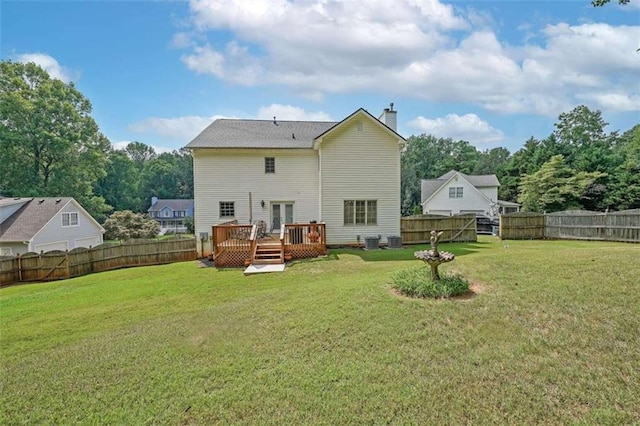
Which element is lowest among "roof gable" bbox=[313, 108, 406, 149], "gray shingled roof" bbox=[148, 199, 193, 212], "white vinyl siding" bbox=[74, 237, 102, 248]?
"white vinyl siding" bbox=[74, 237, 102, 248]

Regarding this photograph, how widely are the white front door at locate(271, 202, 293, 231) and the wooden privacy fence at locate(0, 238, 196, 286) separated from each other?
4276 mm

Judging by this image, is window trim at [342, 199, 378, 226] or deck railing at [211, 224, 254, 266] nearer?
deck railing at [211, 224, 254, 266]

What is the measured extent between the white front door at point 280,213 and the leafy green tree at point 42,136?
26.8 m

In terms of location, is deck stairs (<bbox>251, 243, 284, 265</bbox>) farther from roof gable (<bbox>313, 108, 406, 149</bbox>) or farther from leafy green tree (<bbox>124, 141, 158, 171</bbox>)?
leafy green tree (<bbox>124, 141, 158, 171</bbox>)

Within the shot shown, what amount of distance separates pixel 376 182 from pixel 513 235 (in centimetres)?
971

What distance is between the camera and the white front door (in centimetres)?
1755

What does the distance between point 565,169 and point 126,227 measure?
46978 mm

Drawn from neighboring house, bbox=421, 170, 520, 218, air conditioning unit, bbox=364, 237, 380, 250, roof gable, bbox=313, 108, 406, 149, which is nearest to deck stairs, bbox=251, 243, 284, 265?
air conditioning unit, bbox=364, 237, 380, 250

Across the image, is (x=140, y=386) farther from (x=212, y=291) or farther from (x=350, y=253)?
(x=350, y=253)

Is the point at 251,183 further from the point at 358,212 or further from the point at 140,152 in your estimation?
the point at 140,152

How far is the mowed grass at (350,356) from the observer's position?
3.56 m

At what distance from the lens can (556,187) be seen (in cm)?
3300

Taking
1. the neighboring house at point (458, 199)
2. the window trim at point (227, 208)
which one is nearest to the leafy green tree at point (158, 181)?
the neighboring house at point (458, 199)

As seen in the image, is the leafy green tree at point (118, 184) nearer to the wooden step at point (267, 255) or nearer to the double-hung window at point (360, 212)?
the wooden step at point (267, 255)
